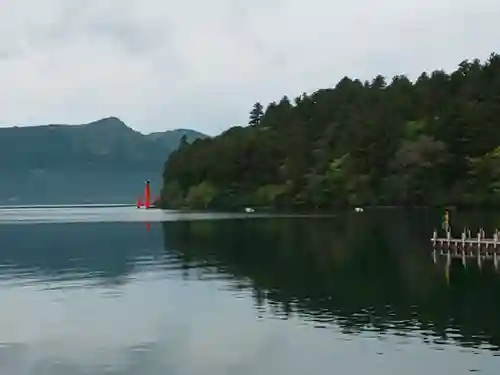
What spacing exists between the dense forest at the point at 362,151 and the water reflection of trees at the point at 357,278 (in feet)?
132

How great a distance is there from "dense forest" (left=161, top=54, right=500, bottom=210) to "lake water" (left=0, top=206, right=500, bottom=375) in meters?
55.1

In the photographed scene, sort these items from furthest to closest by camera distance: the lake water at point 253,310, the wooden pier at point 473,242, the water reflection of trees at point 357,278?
the wooden pier at point 473,242
the water reflection of trees at point 357,278
the lake water at point 253,310

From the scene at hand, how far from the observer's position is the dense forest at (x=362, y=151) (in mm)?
118688

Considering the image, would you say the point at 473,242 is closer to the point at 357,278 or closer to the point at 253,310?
the point at 357,278

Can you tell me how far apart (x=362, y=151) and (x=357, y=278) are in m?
89.7

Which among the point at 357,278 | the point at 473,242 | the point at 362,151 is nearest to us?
the point at 357,278

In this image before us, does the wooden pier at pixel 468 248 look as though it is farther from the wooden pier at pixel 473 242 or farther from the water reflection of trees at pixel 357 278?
the water reflection of trees at pixel 357 278

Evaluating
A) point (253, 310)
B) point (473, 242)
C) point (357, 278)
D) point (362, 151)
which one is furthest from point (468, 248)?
point (362, 151)

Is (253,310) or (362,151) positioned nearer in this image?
(253,310)

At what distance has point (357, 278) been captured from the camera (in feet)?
142

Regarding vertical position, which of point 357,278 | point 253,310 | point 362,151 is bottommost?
point 253,310

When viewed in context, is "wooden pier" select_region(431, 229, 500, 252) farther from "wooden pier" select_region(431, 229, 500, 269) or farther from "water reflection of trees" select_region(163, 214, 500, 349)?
"water reflection of trees" select_region(163, 214, 500, 349)

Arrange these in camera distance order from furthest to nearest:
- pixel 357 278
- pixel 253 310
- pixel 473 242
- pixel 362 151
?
pixel 362 151 → pixel 473 242 → pixel 357 278 → pixel 253 310

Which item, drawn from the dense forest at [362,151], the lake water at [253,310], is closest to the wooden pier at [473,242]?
the lake water at [253,310]
